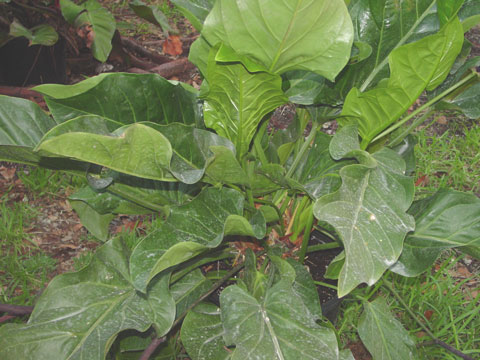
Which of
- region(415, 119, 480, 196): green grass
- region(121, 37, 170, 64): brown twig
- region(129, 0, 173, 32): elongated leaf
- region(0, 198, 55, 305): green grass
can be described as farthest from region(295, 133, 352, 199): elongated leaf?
region(121, 37, 170, 64): brown twig

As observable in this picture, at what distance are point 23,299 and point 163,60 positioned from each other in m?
1.55

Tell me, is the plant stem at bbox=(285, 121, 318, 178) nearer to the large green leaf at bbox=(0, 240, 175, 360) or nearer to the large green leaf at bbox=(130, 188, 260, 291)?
the large green leaf at bbox=(130, 188, 260, 291)

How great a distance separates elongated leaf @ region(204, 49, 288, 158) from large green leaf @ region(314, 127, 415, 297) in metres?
0.17

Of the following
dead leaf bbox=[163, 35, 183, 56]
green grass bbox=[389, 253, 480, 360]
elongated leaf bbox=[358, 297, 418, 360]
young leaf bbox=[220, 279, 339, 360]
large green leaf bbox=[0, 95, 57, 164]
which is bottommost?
dead leaf bbox=[163, 35, 183, 56]

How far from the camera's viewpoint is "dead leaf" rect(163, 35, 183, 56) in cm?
268

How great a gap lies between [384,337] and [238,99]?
64cm

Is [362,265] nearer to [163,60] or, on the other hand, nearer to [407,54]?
[407,54]

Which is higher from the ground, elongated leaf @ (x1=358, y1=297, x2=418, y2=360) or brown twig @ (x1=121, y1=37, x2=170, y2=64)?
elongated leaf @ (x1=358, y1=297, x2=418, y2=360)

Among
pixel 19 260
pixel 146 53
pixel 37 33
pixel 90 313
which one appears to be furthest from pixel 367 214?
pixel 146 53

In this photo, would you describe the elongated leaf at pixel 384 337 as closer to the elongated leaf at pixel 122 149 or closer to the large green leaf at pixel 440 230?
the large green leaf at pixel 440 230

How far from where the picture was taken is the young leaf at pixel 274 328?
872 millimetres

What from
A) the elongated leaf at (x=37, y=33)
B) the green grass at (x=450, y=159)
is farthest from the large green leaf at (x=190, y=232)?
the elongated leaf at (x=37, y=33)

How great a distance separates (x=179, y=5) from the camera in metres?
0.95

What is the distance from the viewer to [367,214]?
0.85m
